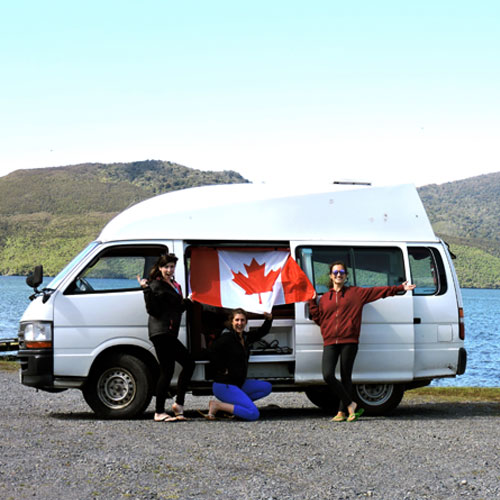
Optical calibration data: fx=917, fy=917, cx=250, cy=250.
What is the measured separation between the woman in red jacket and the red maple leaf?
606 mm

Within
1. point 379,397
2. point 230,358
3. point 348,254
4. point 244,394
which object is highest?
point 348,254

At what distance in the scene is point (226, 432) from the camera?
10461 mm

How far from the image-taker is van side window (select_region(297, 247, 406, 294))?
1219cm

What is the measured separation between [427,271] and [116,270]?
4268 mm

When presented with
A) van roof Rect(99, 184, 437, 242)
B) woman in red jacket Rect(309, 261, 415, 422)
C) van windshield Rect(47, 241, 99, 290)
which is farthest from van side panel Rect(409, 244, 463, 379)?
van windshield Rect(47, 241, 99, 290)

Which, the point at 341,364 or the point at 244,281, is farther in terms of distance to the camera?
the point at 244,281

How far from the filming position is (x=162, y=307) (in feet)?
36.3

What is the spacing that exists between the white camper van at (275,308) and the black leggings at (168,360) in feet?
0.87

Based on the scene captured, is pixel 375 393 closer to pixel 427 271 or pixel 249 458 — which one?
pixel 427 271

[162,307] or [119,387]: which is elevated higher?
[162,307]

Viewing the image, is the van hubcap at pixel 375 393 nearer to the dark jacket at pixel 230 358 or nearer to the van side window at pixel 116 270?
the dark jacket at pixel 230 358

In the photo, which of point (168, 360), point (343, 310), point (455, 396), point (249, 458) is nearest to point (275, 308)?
point (343, 310)

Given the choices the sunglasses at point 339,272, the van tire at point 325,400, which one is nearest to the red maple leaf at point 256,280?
the sunglasses at point 339,272

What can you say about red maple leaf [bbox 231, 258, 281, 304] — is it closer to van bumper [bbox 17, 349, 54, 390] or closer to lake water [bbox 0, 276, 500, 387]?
van bumper [bbox 17, 349, 54, 390]
